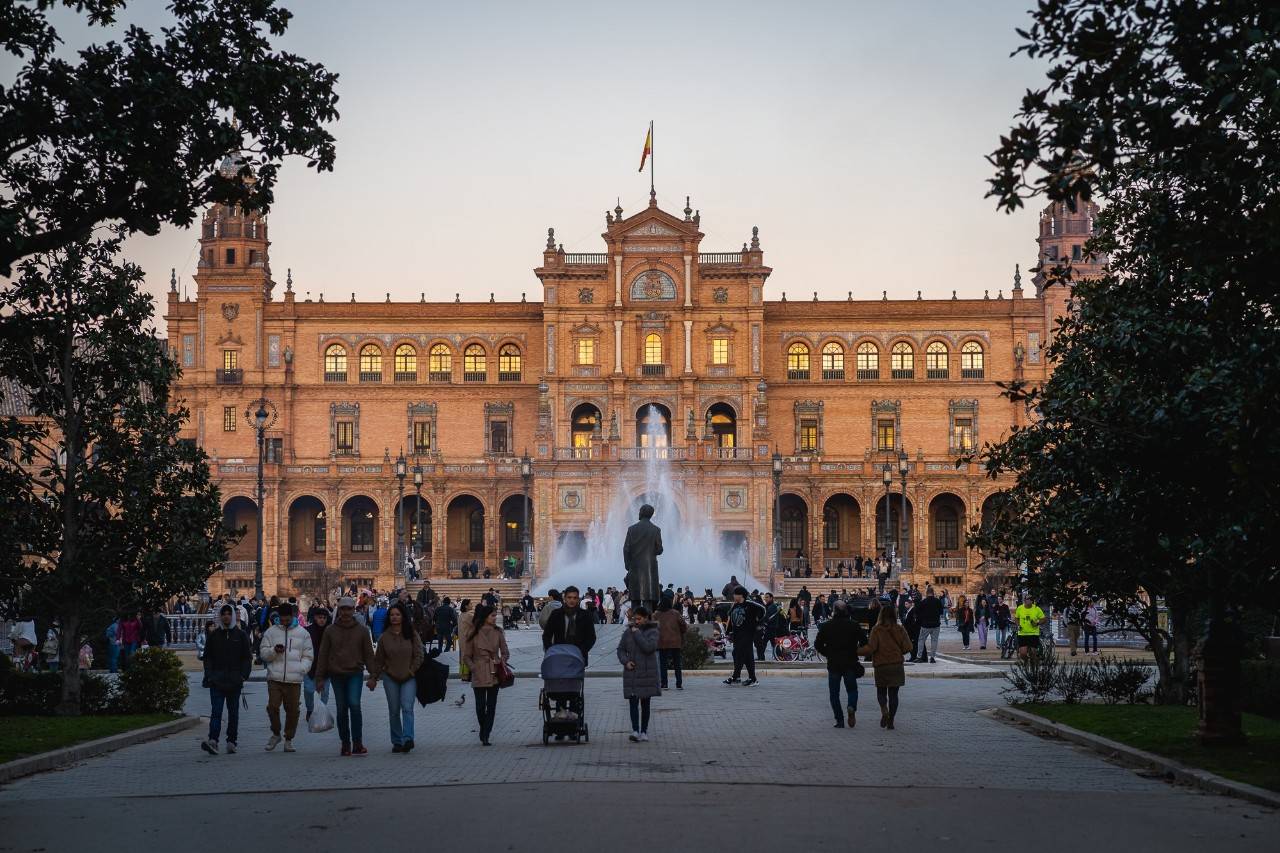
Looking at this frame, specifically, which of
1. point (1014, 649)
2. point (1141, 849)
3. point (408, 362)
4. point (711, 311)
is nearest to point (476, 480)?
point (408, 362)

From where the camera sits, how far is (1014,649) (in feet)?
122

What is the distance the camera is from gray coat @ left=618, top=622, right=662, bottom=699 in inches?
696

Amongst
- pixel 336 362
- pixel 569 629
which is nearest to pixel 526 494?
pixel 336 362

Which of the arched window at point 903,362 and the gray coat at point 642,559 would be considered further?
the arched window at point 903,362

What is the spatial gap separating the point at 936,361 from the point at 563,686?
70.5 meters

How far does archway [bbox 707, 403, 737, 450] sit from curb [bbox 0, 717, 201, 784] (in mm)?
61276

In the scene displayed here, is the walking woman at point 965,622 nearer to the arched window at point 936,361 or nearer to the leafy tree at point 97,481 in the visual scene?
the leafy tree at point 97,481

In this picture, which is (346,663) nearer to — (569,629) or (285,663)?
(285,663)

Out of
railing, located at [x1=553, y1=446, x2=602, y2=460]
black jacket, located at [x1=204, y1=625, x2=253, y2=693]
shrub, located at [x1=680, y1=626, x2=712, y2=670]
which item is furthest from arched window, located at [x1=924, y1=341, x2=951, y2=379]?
black jacket, located at [x1=204, y1=625, x2=253, y2=693]

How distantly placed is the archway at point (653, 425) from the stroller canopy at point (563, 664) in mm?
62718

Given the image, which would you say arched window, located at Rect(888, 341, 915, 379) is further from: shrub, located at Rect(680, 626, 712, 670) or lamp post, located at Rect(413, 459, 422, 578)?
shrub, located at Rect(680, 626, 712, 670)

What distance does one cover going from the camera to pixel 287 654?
59.0 ft

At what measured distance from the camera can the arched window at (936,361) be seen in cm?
8550

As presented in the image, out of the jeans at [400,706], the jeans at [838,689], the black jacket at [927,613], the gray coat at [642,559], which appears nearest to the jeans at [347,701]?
the jeans at [400,706]
